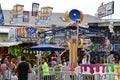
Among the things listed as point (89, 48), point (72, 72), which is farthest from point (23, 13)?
point (72, 72)

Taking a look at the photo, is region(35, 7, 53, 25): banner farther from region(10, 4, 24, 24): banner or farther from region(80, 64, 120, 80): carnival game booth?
region(80, 64, 120, 80): carnival game booth

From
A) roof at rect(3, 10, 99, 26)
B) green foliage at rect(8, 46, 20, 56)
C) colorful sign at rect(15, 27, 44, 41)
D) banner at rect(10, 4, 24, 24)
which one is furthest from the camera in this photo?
roof at rect(3, 10, 99, 26)

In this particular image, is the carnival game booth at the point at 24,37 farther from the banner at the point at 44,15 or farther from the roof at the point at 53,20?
the banner at the point at 44,15

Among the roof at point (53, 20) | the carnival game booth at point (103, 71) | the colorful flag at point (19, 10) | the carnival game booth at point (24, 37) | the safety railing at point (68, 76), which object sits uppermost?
the colorful flag at point (19, 10)

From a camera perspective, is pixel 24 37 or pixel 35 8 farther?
pixel 35 8

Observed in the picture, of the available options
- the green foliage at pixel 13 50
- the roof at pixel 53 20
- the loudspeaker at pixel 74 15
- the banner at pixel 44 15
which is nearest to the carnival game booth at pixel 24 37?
the green foliage at pixel 13 50

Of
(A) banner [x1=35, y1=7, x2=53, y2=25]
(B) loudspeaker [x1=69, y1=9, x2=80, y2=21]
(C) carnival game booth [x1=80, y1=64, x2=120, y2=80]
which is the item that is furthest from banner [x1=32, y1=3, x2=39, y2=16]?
(C) carnival game booth [x1=80, y1=64, x2=120, y2=80]

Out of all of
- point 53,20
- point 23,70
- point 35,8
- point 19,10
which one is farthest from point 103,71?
point 53,20

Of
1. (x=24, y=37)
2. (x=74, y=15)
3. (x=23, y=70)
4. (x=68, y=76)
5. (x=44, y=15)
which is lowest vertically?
(x=68, y=76)

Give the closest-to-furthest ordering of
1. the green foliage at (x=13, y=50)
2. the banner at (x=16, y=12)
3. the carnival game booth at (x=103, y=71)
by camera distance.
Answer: the carnival game booth at (x=103, y=71), the green foliage at (x=13, y=50), the banner at (x=16, y=12)

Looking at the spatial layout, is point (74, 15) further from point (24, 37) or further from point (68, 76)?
point (24, 37)

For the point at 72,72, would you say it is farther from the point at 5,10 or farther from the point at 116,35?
the point at 5,10

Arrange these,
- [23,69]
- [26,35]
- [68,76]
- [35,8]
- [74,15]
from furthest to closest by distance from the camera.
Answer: [35,8] → [26,35] → [74,15] → [68,76] → [23,69]

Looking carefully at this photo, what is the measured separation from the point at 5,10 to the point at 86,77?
32547mm
